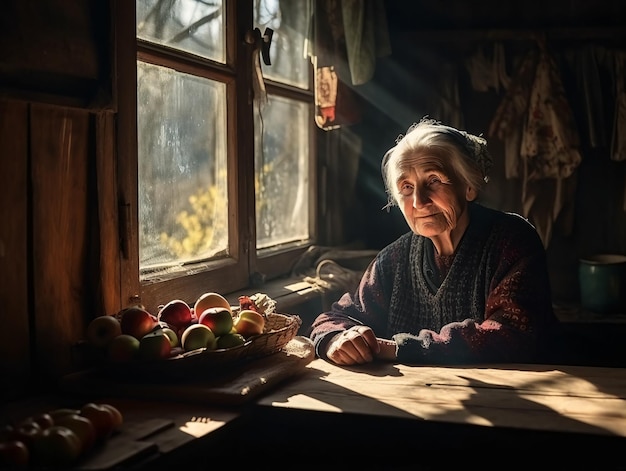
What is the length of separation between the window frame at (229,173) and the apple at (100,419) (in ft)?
2.46

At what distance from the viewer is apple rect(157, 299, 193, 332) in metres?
2.25

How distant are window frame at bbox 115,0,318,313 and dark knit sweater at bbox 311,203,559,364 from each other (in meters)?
0.60

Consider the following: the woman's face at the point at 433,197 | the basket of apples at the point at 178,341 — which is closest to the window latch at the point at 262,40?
the woman's face at the point at 433,197

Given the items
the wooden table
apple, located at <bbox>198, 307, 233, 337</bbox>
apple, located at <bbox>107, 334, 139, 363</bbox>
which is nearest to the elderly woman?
the wooden table

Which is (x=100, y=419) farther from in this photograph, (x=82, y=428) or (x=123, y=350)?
(x=123, y=350)

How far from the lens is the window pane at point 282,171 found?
3703 mm

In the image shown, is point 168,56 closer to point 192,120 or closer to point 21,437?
point 192,120

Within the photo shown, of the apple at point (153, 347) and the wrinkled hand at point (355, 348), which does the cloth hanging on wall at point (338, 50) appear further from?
the apple at point (153, 347)

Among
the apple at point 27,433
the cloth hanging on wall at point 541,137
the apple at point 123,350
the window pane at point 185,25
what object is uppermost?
the window pane at point 185,25

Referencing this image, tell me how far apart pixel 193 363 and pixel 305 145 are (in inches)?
93.5

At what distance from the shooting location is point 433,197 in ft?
8.95

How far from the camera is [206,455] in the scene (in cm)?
177

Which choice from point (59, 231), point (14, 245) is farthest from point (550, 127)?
point (14, 245)

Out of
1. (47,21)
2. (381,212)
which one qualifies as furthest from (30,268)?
(381,212)
